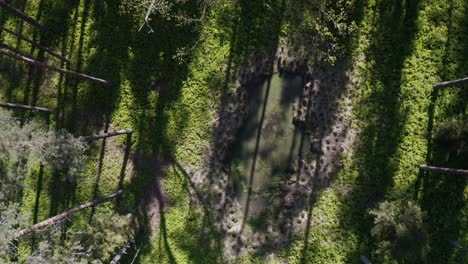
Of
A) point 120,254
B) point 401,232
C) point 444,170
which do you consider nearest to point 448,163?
point 444,170

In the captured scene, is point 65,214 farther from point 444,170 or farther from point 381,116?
point 444,170

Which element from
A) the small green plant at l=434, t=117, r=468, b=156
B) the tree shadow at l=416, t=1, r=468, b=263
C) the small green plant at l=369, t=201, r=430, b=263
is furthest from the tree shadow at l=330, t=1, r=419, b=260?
the small green plant at l=434, t=117, r=468, b=156

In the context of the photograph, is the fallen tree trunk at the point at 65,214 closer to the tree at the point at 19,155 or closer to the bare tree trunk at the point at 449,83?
the tree at the point at 19,155

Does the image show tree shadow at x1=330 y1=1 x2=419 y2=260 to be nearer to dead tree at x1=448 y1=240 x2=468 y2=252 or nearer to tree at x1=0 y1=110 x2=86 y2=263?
dead tree at x1=448 y1=240 x2=468 y2=252

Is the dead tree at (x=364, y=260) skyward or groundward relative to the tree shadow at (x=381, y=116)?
groundward

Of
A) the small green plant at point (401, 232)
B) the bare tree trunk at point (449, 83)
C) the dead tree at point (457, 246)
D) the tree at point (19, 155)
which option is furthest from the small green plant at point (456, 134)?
the tree at point (19, 155)
